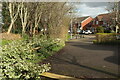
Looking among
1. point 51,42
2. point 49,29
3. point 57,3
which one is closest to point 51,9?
point 57,3

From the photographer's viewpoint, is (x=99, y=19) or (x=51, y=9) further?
(x=99, y=19)

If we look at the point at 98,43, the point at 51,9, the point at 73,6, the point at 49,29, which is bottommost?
the point at 98,43

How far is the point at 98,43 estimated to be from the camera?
14.3 meters

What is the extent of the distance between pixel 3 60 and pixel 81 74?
2.50 metres

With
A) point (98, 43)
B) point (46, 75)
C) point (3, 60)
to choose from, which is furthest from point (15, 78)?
point (98, 43)

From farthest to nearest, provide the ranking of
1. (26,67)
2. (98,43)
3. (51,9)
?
(98,43) → (51,9) → (26,67)

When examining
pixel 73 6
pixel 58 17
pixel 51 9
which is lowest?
pixel 58 17

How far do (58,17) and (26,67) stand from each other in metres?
8.78

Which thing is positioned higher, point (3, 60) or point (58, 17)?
point (58, 17)

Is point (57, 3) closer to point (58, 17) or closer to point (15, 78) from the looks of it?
point (58, 17)

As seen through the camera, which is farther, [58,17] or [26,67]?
[58,17]

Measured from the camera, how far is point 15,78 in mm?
3271

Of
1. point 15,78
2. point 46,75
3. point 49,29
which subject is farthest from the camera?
point 49,29

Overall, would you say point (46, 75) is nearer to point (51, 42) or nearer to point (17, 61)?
point (17, 61)
